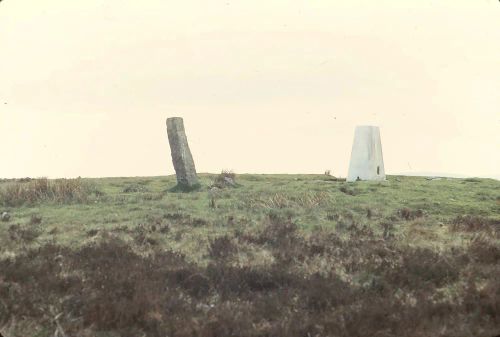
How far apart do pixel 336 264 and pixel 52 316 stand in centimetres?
591

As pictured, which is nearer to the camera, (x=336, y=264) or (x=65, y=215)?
(x=336, y=264)

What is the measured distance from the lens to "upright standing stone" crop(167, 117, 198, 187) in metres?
24.7

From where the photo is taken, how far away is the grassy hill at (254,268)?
8438 mm

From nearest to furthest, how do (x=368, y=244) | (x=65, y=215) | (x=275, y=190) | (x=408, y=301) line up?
(x=408, y=301), (x=368, y=244), (x=65, y=215), (x=275, y=190)

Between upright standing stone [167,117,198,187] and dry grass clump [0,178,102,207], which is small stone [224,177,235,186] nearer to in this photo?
upright standing stone [167,117,198,187]

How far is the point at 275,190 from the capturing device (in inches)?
903

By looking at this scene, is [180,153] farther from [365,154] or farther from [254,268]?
[254,268]

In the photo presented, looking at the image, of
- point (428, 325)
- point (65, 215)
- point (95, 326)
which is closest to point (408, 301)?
point (428, 325)

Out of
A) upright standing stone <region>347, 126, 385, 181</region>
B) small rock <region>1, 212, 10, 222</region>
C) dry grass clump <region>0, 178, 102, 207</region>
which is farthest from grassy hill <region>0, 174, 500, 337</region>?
upright standing stone <region>347, 126, 385, 181</region>

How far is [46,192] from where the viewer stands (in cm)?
2297

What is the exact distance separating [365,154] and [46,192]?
16.0 m

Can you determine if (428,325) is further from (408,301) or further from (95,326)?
(95,326)

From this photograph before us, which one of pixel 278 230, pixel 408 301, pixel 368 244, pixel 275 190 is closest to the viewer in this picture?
pixel 408 301

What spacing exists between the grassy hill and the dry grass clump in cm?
174
